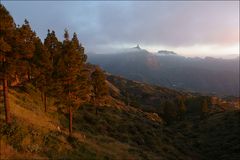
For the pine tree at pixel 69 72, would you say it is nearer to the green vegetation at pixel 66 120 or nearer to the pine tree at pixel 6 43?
A: the green vegetation at pixel 66 120

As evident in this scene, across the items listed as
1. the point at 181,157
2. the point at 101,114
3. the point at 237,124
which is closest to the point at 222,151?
the point at 181,157

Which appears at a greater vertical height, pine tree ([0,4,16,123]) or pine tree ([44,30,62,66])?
pine tree ([44,30,62,66])

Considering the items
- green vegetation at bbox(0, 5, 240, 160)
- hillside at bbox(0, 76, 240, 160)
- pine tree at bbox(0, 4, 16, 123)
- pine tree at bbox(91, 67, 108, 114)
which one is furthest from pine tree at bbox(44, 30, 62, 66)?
pine tree at bbox(0, 4, 16, 123)

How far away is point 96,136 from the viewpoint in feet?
164

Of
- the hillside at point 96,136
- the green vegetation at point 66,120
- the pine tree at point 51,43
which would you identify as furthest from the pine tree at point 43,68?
the pine tree at point 51,43

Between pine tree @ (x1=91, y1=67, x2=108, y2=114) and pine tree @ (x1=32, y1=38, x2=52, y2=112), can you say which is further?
pine tree @ (x1=91, y1=67, x2=108, y2=114)

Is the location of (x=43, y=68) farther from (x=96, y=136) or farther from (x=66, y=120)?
(x=96, y=136)

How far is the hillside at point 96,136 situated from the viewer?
27.3 meters

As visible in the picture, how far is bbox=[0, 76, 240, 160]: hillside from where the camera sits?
27297 millimetres

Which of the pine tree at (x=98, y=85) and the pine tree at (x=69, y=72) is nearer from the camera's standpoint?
the pine tree at (x=69, y=72)

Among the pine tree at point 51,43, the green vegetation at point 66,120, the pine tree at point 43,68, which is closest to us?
the green vegetation at point 66,120

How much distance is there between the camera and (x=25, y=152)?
25.1 meters

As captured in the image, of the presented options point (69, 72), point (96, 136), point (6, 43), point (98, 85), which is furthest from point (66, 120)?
point (6, 43)

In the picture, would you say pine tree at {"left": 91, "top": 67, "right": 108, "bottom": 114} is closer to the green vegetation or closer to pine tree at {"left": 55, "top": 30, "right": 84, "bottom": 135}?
the green vegetation
